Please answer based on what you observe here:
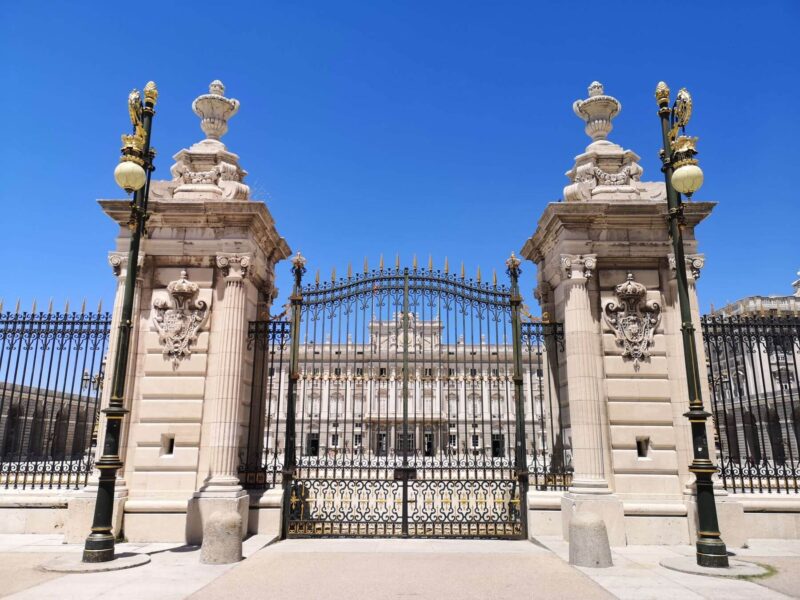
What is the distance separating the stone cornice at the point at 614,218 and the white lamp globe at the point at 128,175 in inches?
306

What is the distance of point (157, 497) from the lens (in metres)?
10.5

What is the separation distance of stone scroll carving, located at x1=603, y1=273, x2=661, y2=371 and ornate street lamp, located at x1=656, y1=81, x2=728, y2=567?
6.02 ft

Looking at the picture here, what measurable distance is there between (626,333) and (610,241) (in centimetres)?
193

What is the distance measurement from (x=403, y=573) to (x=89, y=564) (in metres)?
4.66

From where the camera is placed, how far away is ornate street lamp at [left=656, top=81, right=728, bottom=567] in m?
8.48

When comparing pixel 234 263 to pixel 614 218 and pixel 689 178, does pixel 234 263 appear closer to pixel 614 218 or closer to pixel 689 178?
pixel 614 218

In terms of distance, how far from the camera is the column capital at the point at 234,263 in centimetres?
1124

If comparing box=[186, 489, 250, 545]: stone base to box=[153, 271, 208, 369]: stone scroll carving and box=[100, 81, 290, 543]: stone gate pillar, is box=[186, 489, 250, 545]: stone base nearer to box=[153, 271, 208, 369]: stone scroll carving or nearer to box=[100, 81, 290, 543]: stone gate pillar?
box=[100, 81, 290, 543]: stone gate pillar

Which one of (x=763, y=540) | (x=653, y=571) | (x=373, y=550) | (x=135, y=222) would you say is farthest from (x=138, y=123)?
(x=763, y=540)

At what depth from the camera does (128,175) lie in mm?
9031

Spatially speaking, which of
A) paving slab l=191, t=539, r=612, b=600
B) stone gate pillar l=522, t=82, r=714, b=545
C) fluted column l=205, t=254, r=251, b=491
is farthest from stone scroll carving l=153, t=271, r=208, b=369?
stone gate pillar l=522, t=82, r=714, b=545

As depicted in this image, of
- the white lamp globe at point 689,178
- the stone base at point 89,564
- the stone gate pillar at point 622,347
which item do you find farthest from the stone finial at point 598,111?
the stone base at point 89,564

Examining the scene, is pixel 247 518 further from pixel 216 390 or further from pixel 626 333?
pixel 626 333

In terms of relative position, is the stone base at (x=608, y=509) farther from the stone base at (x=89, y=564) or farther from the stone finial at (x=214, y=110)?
the stone finial at (x=214, y=110)
